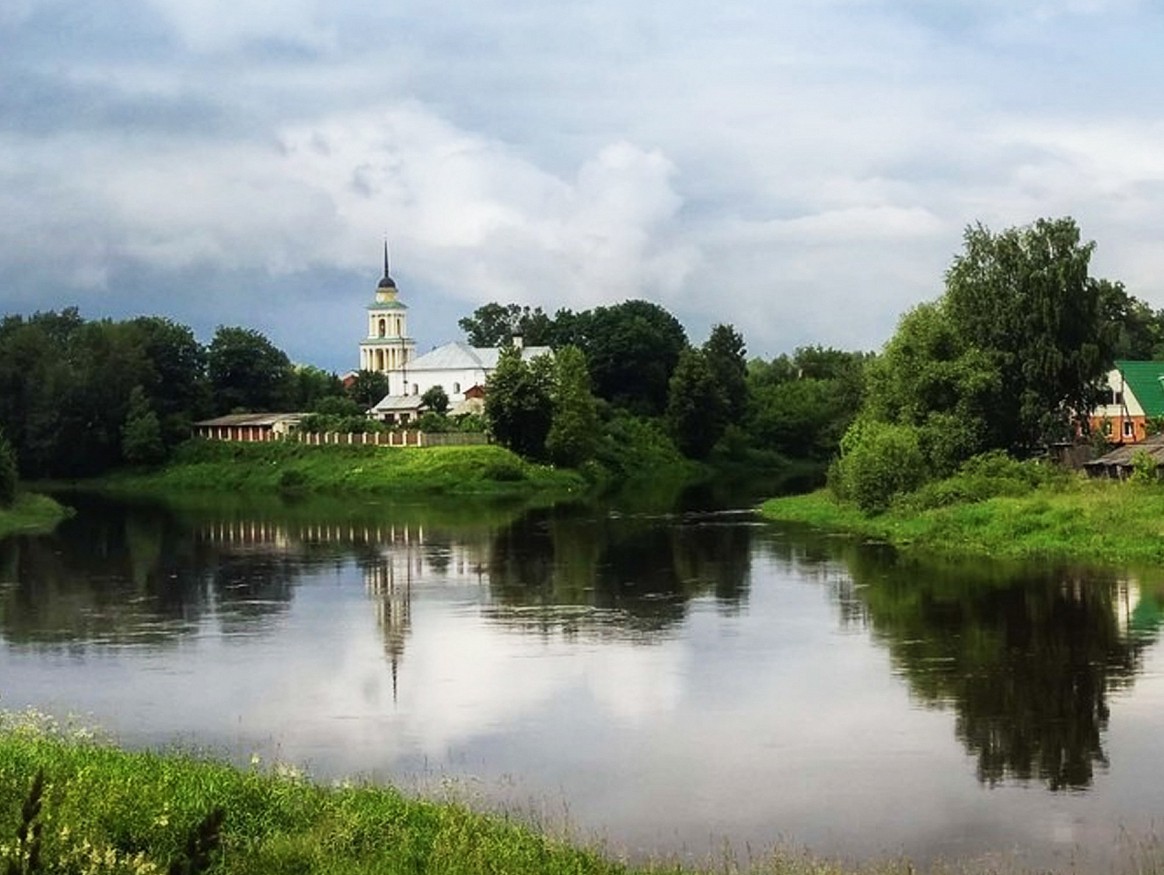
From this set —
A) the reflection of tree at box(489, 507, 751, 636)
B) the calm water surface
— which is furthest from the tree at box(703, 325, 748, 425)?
the calm water surface

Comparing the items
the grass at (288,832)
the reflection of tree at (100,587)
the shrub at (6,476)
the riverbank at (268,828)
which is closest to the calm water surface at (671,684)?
the reflection of tree at (100,587)

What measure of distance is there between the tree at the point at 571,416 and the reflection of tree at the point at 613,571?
27934 mm

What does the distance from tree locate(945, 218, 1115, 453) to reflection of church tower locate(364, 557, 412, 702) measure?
22.3m

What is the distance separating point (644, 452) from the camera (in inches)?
3981

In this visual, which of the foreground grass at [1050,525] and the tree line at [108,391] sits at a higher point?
the tree line at [108,391]

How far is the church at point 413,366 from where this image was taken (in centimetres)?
11200

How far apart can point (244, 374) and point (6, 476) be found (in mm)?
47059

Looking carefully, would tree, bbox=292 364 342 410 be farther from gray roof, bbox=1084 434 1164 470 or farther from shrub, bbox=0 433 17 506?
gray roof, bbox=1084 434 1164 470

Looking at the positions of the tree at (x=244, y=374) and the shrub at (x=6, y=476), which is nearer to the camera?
the shrub at (x=6, y=476)

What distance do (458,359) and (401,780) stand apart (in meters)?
102

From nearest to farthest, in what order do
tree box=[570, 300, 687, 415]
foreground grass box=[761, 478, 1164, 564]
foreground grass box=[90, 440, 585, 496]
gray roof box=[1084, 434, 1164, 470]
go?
1. foreground grass box=[761, 478, 1164, 564]
2. gray roof box=[1084, 434, 1164, 470]
3. foreground grass box=[90, 440, 585, 496]
4. tree box=[570, 300, 687, 415]

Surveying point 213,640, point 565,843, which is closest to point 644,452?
point 213,640

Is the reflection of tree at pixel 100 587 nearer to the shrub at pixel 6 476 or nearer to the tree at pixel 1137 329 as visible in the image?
the shrub at pixel 6 476

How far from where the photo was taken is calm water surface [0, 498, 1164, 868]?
17109mm
